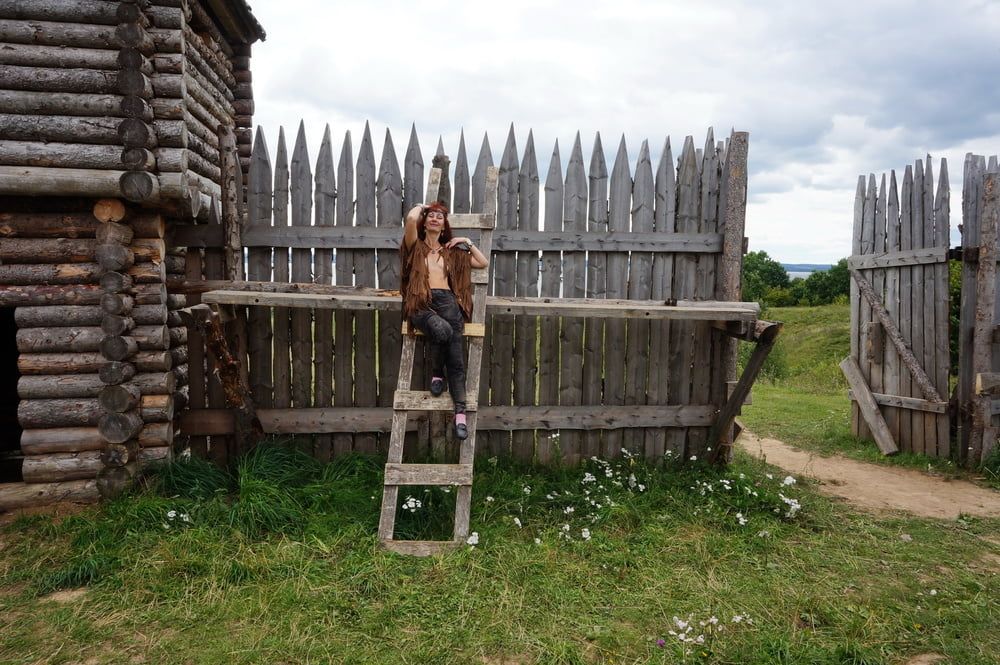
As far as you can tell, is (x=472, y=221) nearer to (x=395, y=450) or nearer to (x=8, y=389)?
(x=395, y=450)

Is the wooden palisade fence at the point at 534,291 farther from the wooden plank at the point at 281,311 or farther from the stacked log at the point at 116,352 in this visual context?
the stacked log at the point at 116,352

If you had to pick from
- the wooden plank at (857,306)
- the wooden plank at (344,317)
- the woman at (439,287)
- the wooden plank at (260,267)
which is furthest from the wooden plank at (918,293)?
the wooden plank at (260,267)

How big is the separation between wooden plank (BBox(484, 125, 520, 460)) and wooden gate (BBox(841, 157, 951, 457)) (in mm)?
4957

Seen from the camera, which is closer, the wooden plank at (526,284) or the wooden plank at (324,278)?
the wooden plank at (324,278)

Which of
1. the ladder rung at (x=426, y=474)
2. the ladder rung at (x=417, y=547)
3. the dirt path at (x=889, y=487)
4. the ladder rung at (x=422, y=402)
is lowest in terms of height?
the dirt path at (x=889, y=487)

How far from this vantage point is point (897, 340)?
772cm

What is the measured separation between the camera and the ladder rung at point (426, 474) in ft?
14.7

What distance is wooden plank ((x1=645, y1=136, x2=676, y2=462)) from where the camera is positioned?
242 inches

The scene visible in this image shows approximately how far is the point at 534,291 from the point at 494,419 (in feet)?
4.12

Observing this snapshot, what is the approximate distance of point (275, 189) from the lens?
5676mm

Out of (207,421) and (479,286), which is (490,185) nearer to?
(479,286)

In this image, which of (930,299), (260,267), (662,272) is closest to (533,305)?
(662,272)

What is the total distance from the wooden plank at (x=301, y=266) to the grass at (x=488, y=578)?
0.74 meters

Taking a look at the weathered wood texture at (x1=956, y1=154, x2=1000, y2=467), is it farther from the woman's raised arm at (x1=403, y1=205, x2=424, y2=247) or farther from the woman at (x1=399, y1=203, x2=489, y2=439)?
the woman's raised arm at (x1=403, y1=205, x2=424, y2=247)
